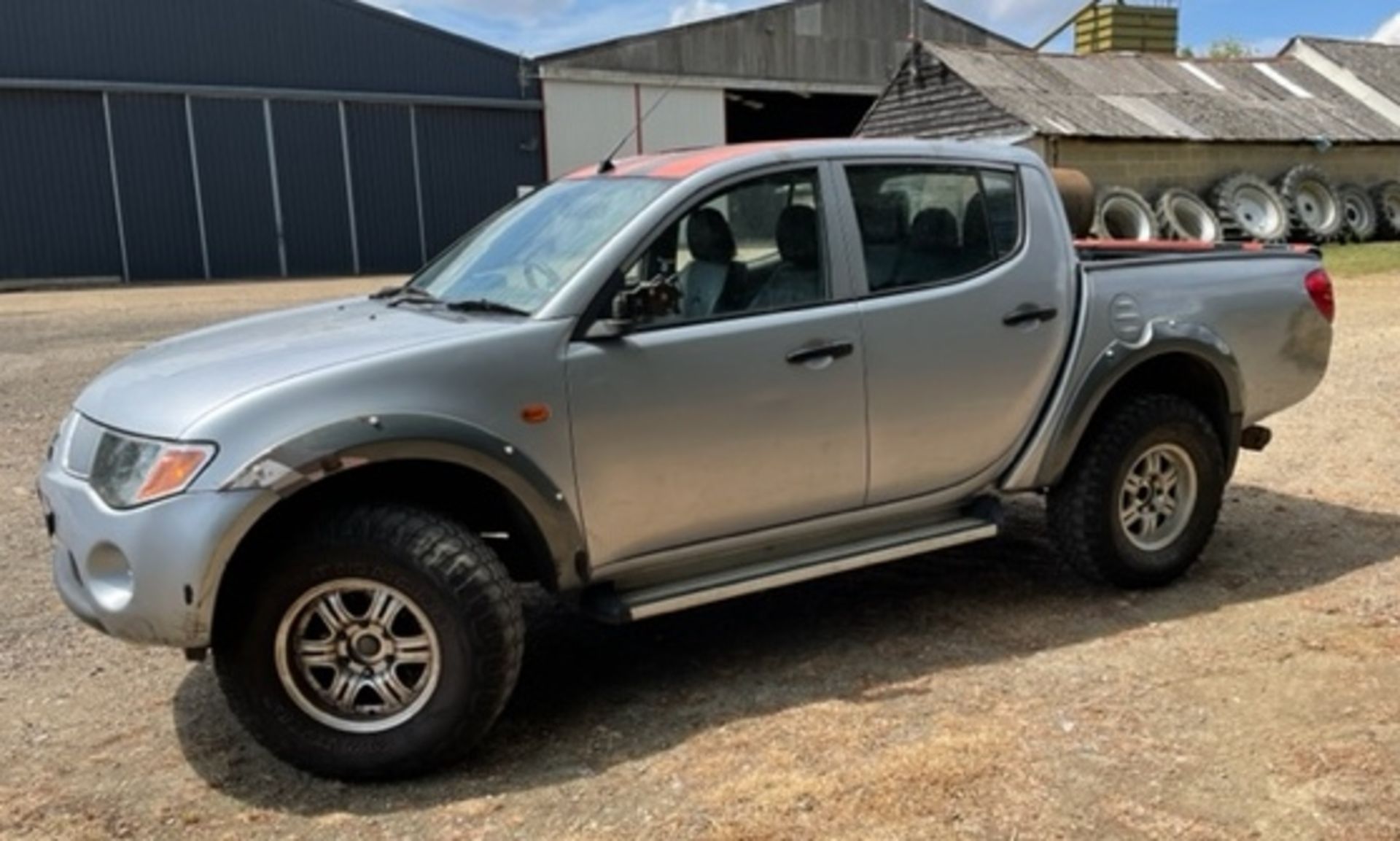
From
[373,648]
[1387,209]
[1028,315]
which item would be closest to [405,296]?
[373,648]

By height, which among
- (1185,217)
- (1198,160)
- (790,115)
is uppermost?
(790,115)

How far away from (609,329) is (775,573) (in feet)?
3.40

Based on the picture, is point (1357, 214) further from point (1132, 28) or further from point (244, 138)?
point (244, 138)

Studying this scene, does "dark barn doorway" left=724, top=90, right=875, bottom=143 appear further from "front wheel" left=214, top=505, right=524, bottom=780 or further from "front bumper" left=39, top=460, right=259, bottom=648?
"front bumper" left=39, top=460, right=259, bottom=648

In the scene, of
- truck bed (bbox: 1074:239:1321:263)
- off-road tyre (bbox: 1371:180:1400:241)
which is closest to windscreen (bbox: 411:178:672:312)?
truck bed (bbox: 1074:239:1321:263)

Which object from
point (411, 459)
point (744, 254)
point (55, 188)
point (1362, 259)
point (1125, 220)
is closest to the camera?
point (411, 459)

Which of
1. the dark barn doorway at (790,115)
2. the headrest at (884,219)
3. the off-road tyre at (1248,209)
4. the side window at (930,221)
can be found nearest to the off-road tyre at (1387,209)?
the off-road tyre at (1248,209)

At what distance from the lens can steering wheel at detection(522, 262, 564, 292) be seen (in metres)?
3.83

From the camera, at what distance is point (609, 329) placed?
12.1ft

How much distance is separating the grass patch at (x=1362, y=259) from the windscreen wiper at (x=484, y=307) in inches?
640

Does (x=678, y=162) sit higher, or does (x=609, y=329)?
(x=678, y=162)

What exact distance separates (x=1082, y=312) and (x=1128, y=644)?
1319 millimetres

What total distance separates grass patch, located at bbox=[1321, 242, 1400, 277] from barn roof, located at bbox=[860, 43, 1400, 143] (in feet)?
10.3

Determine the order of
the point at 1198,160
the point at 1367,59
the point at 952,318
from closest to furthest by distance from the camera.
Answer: the point at 952,318
the point at 1198,160
the point at 1367,59
